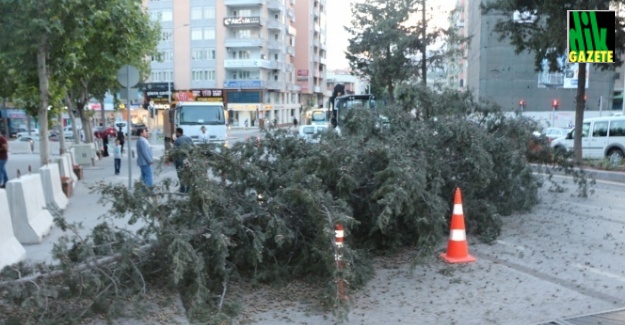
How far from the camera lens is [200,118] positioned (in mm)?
26109

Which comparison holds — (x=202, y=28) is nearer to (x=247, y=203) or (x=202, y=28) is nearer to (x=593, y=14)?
(x=593, y=14)

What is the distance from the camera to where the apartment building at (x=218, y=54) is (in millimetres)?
73188

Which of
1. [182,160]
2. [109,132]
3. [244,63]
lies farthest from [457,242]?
[244,63]

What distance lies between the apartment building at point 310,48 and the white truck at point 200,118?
6521cm

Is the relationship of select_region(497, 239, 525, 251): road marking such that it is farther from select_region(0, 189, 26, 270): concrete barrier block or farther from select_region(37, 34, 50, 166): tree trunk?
select_region(37, 34, 50, 166): tree trunk

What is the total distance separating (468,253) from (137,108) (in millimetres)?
77859

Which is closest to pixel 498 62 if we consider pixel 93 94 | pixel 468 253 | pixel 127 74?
pixel 93 94

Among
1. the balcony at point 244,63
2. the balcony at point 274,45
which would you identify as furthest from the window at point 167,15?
the balcony at point 274,45

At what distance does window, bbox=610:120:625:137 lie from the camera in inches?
835

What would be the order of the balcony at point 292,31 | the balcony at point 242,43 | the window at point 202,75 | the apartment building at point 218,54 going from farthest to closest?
1. the balcony at point 292,31
2. the window at point 202,75
3. the apartment building at point 218,54
4. the balcony at point 242,43

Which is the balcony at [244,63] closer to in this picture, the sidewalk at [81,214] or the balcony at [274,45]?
the balcony at [274,45]

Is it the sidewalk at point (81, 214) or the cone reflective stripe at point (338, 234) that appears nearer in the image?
the cone reflective stripe at point (338, 234)

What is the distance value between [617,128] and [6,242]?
20575 millimetres

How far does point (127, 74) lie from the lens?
14.0 m
